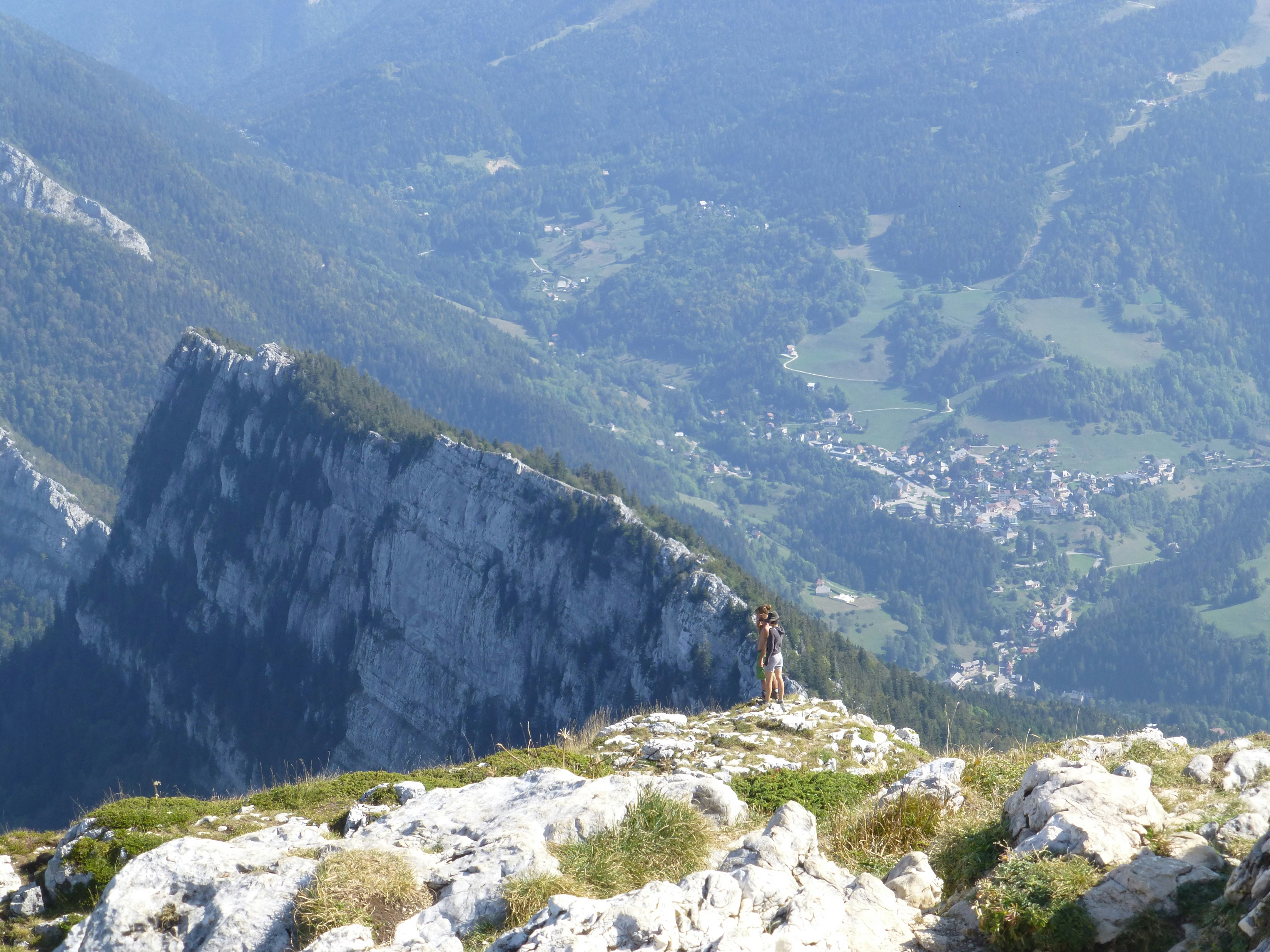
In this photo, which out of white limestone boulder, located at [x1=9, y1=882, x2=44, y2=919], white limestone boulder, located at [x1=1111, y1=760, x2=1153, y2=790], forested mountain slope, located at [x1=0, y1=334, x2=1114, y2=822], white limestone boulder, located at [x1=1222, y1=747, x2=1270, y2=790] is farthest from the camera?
forested mountain slope, located at [x1=0, y1=334, x2=1114, y2=822]

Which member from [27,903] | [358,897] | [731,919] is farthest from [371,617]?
[731,919]

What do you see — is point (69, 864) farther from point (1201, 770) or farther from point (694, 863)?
point (1201, 770)

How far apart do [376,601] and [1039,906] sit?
140 metres

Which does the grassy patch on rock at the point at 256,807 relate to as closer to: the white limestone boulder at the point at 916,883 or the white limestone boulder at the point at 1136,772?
the white limestone boulder at the point at 916,883

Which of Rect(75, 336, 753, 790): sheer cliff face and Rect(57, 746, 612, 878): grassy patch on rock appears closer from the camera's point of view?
Rect(57, 746, 612, 878): grassy patch on rock

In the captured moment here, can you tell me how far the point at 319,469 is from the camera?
16638 cm

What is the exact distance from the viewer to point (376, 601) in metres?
153

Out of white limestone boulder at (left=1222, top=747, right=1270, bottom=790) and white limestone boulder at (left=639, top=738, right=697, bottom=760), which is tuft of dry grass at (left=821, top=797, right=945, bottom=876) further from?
white limestone boulder at (left=639, top=738, right=697, bottom=760)

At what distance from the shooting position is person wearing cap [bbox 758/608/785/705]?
39.6 m

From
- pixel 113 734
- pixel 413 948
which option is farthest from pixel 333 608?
pixel 413 948

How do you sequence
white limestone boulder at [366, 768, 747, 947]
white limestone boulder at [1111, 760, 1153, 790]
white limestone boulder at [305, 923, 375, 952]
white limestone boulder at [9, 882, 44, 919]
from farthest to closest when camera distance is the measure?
white limestone boulder at [9, 882, 44, 919]
white limestone boulder at [1111, 760, 1153, 790]
white limestone boulder at [366, 768, 747, 947]
white limestone boulder at [305, 923, 375, 952]

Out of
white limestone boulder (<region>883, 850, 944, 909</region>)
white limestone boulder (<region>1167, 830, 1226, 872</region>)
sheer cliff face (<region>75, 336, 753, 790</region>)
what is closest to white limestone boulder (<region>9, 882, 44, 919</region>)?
white limestone boulder (<region>883, 850, 944, 909</region>)

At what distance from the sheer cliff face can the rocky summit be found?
76981mm

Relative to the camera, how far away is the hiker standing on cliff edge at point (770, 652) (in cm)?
3953
